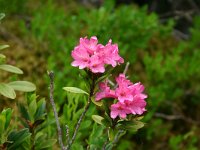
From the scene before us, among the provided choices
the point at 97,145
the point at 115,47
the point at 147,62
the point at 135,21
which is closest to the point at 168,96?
the point at 147,62

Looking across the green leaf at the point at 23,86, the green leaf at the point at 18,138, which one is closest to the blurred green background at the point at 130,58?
the green leaf at the point at 23,86

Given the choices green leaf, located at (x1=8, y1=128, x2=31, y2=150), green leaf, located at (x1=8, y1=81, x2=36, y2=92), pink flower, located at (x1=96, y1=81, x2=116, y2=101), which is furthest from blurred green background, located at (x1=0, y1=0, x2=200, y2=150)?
pink flower, located at (x1=96, y1=81, x2=116, y2=101)

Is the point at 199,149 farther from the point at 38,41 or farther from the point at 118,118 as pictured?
the point at 118,118

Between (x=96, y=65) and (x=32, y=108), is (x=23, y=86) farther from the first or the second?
(x=96, y=65)

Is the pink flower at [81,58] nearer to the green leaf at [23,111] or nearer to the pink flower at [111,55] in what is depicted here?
the pink flower at [111,55]

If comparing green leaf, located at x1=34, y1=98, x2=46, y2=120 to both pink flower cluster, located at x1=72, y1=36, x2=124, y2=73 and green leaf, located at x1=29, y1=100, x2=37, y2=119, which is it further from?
pink flower cluster, located at x1=72, y1=36, x2=124, y2=73

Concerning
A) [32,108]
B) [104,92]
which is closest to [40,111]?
[32,108]
